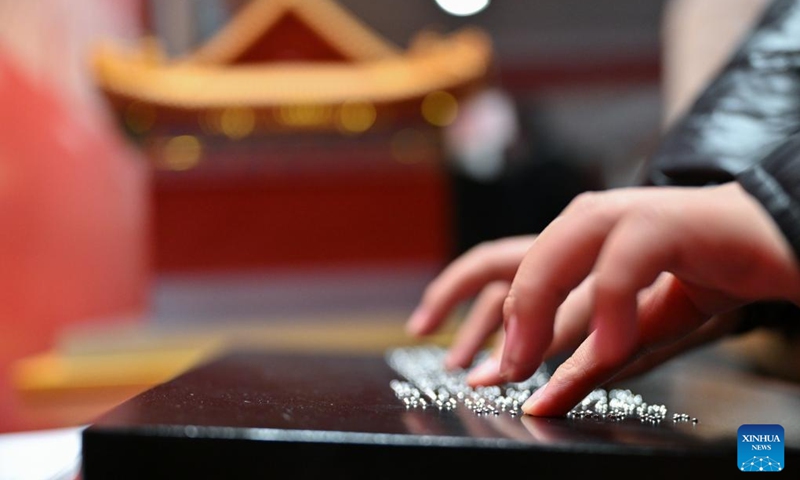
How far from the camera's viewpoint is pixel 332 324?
3.89 ft

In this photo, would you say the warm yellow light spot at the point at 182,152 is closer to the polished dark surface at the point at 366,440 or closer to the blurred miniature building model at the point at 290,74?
the blurred miniature building model at the point at 290,74

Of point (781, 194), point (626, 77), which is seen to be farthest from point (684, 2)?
point (626, 77)

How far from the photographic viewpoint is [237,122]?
1471mm

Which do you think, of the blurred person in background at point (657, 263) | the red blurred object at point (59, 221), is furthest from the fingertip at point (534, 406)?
the red blurred object at point (59, 221)

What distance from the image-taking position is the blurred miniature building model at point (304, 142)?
146 cm

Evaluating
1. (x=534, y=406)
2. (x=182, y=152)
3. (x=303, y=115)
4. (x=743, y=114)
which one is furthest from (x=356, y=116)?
(x=534, y=406)

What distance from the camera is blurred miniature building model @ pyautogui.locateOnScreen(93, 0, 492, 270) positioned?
146 centimetres

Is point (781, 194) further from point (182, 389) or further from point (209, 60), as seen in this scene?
point (209, 60)

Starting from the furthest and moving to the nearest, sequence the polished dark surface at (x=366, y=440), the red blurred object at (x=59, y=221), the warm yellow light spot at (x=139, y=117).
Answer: the warm yellow light spot at (x=139, y=117) → the red blurred object at (x=59, y=221) → the polished dark surface at (x=366, y=440)

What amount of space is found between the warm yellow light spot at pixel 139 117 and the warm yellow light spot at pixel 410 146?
499 mm

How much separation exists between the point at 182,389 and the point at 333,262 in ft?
4.06

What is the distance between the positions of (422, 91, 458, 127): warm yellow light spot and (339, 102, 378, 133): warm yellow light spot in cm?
11

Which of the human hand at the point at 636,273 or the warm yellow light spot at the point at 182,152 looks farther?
the warm yellow light spot at the point at 182,152

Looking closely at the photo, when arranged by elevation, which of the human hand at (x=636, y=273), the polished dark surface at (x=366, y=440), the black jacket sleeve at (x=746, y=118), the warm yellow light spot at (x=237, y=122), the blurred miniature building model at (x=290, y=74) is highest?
the blurred miniature building model at (x=290, y=74)
